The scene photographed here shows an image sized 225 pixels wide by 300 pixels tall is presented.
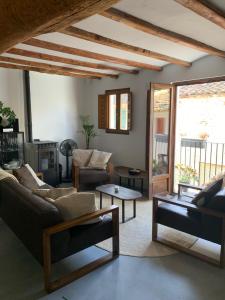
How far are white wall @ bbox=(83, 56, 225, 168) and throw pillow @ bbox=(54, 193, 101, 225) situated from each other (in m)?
2.98

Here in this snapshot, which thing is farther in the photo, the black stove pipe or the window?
the window

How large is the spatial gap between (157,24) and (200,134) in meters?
4.51

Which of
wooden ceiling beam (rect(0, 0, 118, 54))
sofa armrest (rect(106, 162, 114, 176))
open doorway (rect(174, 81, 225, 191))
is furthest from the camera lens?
open doorway (rect(174, 81, 225, 191))

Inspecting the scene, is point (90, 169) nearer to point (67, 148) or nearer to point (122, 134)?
point (67, 148)

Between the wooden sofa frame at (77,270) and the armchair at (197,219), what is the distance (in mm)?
636

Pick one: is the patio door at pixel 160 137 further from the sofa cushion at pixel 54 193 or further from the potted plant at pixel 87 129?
the sofa cushion at pixel 54 193

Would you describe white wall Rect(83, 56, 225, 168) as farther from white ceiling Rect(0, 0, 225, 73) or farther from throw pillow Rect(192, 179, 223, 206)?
throw pillow Rect(192, 179, 223, 206)

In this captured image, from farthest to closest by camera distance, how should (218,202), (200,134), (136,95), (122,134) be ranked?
(200,134), (122,134), (136,95), (218,202)

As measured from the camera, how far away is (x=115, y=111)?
5.88 m

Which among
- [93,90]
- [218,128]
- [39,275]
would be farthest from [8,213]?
[218,128]

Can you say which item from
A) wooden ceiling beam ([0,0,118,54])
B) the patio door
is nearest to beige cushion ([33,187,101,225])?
wooden ceiling beam ([0,0,118,54])

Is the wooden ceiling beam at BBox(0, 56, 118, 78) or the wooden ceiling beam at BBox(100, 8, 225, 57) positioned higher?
the wooden ceiling beam at BBox(0, 56, 118, 78)

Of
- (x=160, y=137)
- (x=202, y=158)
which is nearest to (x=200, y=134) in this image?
(x=202, y=158)

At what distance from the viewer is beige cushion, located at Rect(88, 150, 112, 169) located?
5.45m
